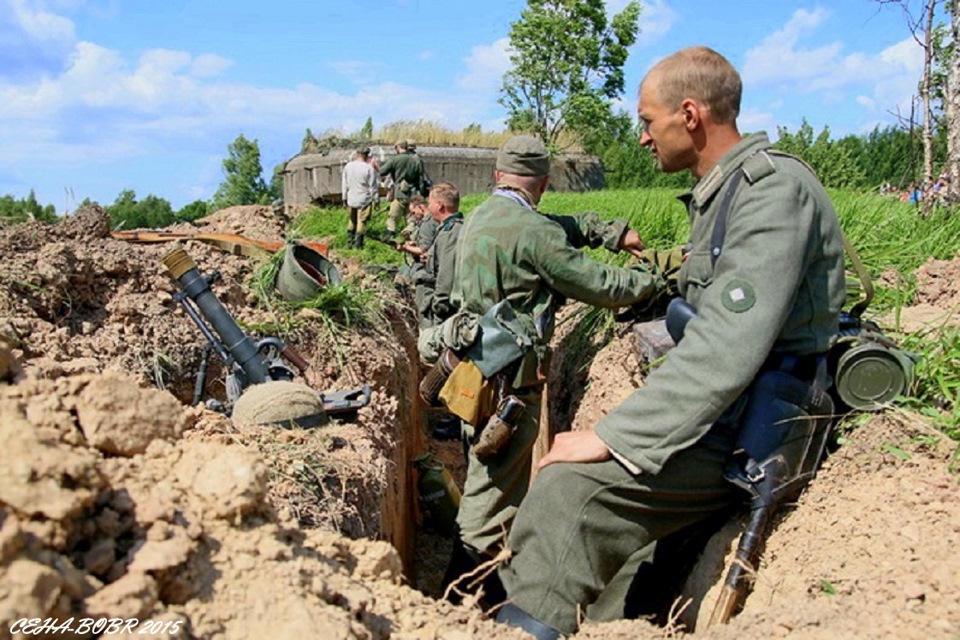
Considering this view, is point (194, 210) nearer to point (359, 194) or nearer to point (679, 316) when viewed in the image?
point (359, 194)

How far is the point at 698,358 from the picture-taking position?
212 cm

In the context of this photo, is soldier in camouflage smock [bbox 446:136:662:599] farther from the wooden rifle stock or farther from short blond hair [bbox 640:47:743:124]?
the wooden rifle stock

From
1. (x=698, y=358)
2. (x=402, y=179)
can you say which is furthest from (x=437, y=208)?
(x=402, y=179)

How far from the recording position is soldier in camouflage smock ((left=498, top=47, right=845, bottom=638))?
2.10m

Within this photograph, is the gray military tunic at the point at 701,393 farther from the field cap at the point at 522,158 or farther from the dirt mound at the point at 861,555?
the field cap at the point at 522,158

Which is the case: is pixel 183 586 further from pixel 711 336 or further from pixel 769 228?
pixel 769 228

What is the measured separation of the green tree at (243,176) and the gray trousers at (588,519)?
1622 inches

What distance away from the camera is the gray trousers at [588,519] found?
2.28 meters

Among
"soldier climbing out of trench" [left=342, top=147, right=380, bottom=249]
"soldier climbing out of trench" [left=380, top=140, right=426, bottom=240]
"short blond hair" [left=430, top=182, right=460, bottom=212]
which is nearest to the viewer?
"short blond hair" [left=430, top=182, right=460, bottom=212]

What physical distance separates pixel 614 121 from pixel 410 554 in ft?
108

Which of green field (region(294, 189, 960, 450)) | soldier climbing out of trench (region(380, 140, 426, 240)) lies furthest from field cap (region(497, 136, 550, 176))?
soldier climbing out of trench (region(380, 140, 426, 240))

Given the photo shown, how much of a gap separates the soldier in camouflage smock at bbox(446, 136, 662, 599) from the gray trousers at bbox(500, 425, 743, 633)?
5.48 feet

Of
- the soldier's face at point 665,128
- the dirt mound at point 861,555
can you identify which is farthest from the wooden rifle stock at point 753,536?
the soldier's face at point 665,128

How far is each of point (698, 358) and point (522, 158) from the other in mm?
2431
